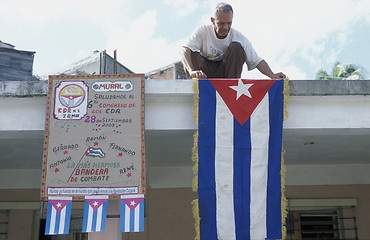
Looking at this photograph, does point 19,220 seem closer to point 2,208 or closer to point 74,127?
point 2,208

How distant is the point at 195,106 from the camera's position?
4828 millimetres

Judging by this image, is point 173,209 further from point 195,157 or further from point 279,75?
point 279,75

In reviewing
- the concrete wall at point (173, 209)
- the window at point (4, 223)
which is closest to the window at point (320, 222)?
the concrete wall at point (173, 209)

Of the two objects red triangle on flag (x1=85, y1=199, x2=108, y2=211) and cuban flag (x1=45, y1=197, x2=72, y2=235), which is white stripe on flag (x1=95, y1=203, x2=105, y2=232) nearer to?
red triangle on flag (x1=85, y1=199, x2=108, y2=211)

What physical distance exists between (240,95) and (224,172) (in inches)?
34.5

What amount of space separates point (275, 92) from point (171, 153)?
2.22 meters

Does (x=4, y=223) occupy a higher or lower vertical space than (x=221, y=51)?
lower

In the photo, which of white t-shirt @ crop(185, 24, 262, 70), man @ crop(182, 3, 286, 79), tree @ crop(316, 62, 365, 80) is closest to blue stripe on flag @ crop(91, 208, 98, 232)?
man @ crop(182, 3, 286, 79)

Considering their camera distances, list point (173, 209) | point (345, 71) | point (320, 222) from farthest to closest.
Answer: point (345, 71), point (320, 222), point (173, 209)

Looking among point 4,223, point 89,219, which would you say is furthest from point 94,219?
point 4,223

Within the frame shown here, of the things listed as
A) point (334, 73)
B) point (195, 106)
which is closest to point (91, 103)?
point (195, 106)

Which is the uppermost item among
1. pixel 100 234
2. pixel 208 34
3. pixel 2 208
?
pixel 208 34

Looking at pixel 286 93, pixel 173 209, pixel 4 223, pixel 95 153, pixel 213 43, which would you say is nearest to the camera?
pixel 95 153

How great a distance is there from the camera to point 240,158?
4.77 m
